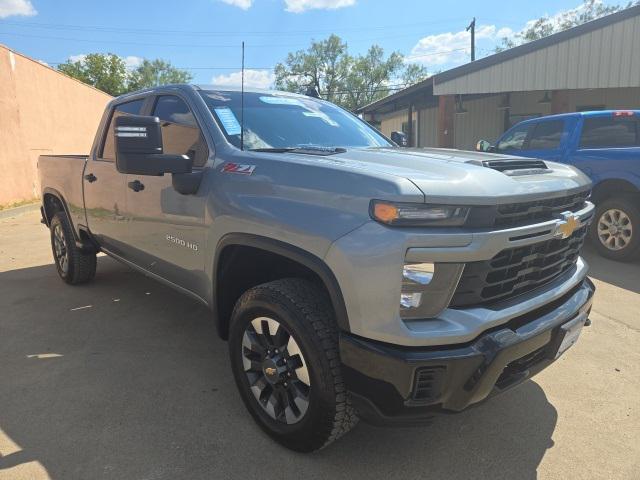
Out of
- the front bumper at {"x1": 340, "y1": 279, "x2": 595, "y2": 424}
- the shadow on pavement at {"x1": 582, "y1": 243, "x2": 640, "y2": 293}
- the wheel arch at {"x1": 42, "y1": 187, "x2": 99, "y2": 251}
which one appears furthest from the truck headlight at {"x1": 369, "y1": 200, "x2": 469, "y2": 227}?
the shadow on pavement at {"x1": 582, "y1": 243, "x2": 640, "y2": 293}

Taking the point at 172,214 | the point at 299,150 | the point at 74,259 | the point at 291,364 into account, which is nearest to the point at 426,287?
the point at 291,364

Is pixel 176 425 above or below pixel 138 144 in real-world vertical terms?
below

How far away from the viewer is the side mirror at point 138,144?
2.61 meters

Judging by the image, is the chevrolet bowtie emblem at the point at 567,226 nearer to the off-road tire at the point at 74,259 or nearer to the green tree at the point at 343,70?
the off-road tire at the point at 74,259

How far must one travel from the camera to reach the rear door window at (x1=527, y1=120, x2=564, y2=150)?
713cm

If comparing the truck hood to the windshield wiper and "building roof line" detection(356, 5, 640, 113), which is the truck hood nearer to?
the windshield wiper

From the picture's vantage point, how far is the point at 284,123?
3371mm

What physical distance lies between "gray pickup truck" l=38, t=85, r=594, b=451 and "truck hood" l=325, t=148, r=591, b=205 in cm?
1

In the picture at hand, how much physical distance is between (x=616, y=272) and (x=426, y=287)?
194 inches

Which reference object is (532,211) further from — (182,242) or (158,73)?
(158,73)

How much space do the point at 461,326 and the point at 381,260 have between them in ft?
1.34

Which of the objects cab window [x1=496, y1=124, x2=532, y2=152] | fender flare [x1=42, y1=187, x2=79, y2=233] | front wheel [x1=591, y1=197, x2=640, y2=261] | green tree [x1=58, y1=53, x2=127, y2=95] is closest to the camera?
fender flare [x1=42, y1=187, x2=79, y2=233]

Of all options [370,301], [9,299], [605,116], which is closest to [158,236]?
[370,301]

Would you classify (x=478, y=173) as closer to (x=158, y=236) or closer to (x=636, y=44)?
(x=158, y=236)
